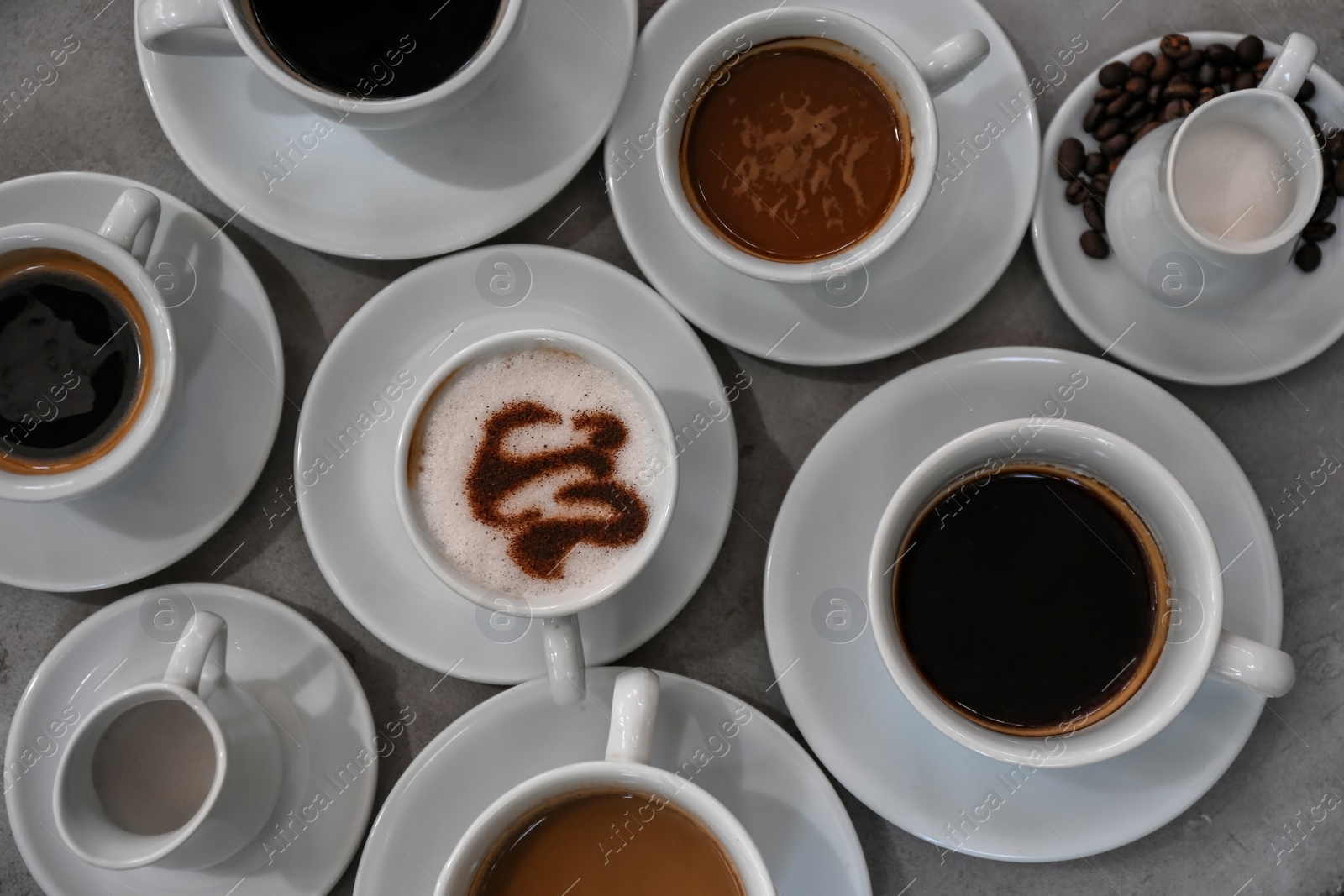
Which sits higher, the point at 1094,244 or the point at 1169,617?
the point at 1094,244

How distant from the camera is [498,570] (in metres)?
1.12

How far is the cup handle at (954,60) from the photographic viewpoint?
1052 mm

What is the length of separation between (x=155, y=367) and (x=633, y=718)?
715 millimetres

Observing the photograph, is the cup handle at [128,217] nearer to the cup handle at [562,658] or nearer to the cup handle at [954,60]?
the cup handle at [562,658]

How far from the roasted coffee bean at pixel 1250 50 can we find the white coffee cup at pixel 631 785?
1093mm

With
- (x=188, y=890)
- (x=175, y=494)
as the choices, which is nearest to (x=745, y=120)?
(x=175, y=494)

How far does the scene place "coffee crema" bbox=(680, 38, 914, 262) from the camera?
1.17 metres

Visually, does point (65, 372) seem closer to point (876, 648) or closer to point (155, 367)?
point (155, 367)

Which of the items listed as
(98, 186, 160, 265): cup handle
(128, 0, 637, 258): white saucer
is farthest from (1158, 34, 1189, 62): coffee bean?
(98, 186, 160, 265): cup handle

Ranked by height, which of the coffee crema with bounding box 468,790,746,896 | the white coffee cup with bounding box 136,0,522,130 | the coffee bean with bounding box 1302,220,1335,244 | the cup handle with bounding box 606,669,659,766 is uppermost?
the white coffee cup with bounding box 136,0,522,130

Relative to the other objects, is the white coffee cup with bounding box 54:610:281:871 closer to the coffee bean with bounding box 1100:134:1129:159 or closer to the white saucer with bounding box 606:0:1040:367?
the white saucer with bounding box 606:0:1040:367

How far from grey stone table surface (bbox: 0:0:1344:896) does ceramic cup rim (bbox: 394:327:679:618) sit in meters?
0.27

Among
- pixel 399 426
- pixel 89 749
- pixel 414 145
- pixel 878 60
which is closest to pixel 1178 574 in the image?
pixel 878 60

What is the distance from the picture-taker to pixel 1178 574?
3.43ft
